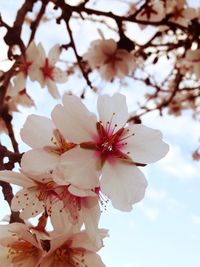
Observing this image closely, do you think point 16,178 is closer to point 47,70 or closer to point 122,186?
point 122,186

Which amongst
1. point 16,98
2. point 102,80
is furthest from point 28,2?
point 102,80

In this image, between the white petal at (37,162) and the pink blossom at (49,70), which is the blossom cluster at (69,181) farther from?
the pink blossom at (49,70)

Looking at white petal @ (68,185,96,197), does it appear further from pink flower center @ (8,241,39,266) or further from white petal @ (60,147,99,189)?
pink flower center @ (8,241,39,266)

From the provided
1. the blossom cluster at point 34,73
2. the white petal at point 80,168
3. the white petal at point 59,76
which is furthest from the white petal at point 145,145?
the white petal at point 59,76

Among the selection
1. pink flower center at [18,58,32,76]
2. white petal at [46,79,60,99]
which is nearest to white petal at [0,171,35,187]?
pink flower center at [18,58,32,76]

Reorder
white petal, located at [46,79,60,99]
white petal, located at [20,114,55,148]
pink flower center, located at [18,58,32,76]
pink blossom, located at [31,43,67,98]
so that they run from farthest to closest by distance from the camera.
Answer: white petal, located at [46,79,60,99]
pink blossom, located at [31,43,67,98]
pink flower center, located at [18,58,32,76]
white petal, located at [20,114,55,148]

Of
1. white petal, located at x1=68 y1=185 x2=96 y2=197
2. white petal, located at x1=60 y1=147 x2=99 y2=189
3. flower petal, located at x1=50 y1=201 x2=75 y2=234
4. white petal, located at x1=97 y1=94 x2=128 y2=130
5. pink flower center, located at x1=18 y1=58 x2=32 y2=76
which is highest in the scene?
white petal, located at x1=97 y1=94 x2=128 y2=130
